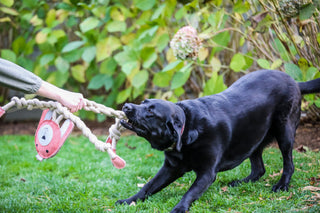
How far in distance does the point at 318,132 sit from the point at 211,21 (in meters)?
1.79

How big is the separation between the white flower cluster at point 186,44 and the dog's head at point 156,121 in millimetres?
1349

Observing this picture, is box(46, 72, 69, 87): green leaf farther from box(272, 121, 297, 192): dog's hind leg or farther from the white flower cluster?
box(272, 121, 297, 192): dog's hind leg

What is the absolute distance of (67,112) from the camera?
2.17 m

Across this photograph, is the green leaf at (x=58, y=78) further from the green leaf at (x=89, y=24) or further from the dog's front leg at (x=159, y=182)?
the dog's front leg at (x=159, y=182)

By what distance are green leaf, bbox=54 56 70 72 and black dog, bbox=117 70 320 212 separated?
10.6ft

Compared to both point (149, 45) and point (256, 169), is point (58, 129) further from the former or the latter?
point (149, 45)

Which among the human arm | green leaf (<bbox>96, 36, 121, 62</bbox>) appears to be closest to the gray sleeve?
the human arm

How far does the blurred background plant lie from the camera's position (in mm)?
3531

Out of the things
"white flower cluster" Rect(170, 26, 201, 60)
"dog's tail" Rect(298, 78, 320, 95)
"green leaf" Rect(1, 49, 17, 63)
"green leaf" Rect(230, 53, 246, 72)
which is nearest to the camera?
"dog's tail" Rect(298, 78, 320, 95)

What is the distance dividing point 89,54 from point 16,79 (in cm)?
311

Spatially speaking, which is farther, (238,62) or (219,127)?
(238,62)

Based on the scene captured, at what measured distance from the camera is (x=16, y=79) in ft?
6.66

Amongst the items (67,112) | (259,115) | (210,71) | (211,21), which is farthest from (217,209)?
(210,71)

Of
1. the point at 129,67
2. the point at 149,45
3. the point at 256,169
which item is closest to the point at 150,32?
the point at 149,45
